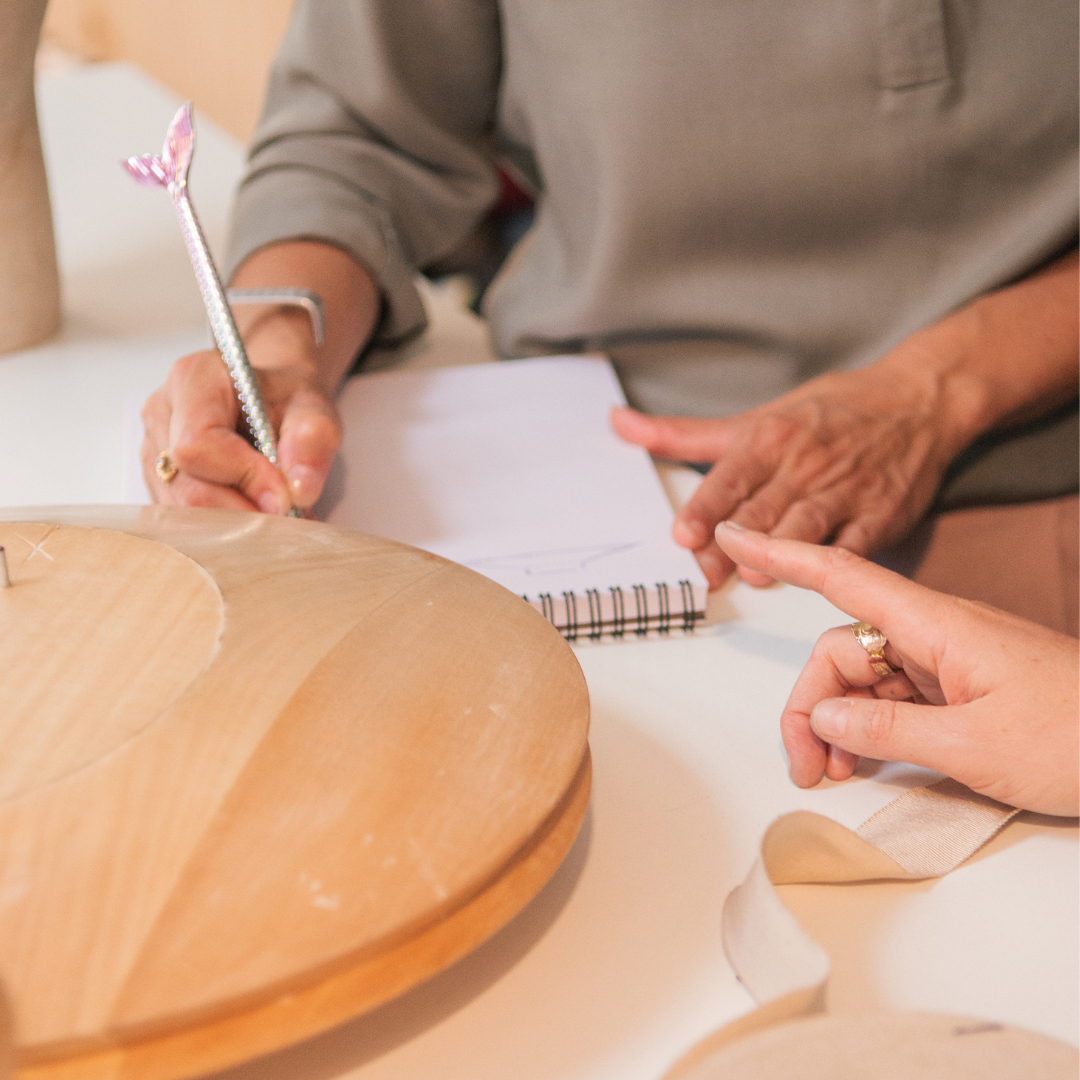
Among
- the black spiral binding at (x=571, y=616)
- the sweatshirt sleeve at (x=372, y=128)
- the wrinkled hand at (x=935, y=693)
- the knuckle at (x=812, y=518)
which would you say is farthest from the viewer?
the sweatshirt sleeve at (x=372, y=128)

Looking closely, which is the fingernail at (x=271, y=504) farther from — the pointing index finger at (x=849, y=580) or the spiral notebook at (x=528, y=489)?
the pointing index finger at (x=849, y=580)

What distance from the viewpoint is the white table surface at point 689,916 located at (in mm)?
322

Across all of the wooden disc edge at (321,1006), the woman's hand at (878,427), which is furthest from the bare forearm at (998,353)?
the wooden disc edge at (321,1006)

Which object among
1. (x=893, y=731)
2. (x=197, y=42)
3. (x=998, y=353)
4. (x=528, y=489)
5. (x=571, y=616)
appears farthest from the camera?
(x=197, y=42)

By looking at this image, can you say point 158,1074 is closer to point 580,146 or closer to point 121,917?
A: point 121,917

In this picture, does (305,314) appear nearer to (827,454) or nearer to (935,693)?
(827,454)

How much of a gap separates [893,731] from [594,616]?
0.16 meters

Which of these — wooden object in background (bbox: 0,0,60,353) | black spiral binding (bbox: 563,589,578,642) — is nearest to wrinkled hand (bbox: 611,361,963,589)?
black spiral binding (bbox: 563,589,578,642)

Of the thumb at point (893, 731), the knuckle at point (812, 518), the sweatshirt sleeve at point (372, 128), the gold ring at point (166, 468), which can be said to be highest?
the sweatshirt sleeve at point (372, 128)

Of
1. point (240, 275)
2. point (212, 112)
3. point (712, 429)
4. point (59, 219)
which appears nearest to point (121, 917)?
point (712, 429)

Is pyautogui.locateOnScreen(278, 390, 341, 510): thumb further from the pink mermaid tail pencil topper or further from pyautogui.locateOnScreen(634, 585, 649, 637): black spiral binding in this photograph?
pyautogui.locateOnScreen(634, 585, 649, 637): black spiral binding

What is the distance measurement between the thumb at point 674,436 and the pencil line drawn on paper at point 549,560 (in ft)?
0.41

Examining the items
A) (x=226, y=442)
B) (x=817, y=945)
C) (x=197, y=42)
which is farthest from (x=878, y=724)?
(x=197, y=42)

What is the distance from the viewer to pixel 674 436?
674 millimetres
